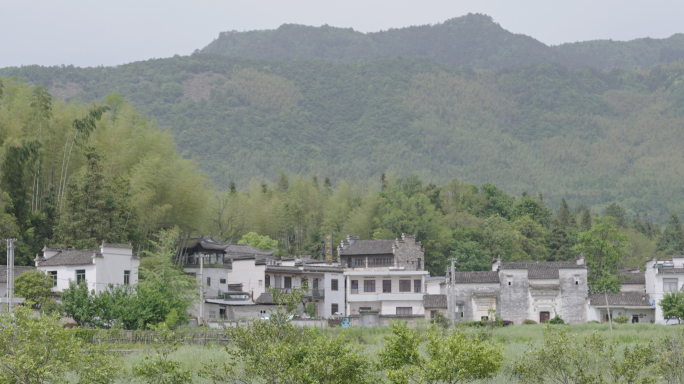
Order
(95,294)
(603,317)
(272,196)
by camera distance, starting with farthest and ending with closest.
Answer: (272,196)
(603,317)
(95,294)

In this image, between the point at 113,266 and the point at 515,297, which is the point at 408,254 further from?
the point at 113,266

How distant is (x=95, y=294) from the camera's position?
1674 inches

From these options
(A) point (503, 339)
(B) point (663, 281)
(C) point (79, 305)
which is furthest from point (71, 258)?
(B) point (663, 281)

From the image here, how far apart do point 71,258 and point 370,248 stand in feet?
78.6

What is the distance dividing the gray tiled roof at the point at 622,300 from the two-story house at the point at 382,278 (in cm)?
A: 1203

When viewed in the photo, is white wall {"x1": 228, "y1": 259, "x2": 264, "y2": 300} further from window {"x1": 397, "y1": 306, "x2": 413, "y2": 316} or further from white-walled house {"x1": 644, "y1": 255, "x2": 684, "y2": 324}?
white-walled house {"x1": 644, "y1": 255, "x2": 684, "y2": 324}

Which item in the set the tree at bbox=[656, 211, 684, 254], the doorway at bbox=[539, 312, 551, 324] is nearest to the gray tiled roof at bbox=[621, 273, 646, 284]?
the doorway at bbox=[539, 312, 551, 324]

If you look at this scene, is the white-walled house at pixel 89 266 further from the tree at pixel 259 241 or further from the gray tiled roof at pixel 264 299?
the tree at pixel 259 241

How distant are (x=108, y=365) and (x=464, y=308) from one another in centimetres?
3923

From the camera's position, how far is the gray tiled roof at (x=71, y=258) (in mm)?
45031

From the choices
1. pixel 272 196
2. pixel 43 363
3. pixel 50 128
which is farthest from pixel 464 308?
pixel 43 363

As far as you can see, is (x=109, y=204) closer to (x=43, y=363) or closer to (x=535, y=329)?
(x=535, y=329)

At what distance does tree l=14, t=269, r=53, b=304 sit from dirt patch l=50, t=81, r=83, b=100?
154406mm

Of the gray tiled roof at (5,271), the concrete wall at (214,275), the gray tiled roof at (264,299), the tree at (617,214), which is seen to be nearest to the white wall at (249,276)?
the concrete wall at (214,275)
